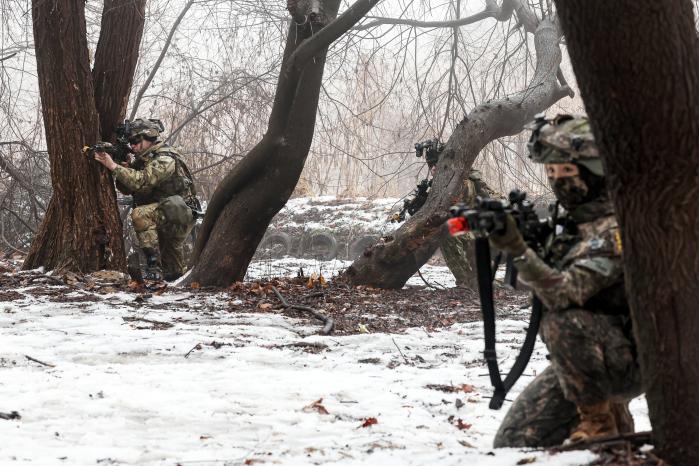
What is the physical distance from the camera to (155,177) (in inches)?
310

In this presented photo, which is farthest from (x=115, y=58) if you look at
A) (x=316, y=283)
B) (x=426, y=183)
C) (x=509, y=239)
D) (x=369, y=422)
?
(x=509, y=239)

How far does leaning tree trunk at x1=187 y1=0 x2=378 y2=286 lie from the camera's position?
290 inches

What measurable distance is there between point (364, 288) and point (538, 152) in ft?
17.2

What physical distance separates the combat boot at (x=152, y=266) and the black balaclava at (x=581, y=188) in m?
6.17

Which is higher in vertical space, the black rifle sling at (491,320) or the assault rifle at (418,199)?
the assault rifle at (418,199)

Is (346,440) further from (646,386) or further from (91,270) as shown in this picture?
(91,270)

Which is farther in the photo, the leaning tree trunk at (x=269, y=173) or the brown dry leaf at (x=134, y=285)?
the leaning tree trunk at (x=269, y=173)

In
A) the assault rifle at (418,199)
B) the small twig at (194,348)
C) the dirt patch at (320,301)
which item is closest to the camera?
the small twig at (194,348)

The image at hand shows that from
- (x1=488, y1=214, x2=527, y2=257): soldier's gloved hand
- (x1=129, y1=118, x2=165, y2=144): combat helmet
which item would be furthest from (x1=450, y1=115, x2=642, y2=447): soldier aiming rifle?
(x1=129, y1=118, x2=165, y2=144): combat helmet

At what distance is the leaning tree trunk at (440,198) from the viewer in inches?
307

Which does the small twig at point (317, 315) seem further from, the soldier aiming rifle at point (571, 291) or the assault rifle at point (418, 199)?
the soldier aiming rifle at point (571, 291)

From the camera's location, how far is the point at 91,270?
24.4 feet

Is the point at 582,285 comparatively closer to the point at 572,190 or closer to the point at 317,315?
the point at 572,190

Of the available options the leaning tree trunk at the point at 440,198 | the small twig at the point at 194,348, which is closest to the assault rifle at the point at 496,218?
the small twig at the point at 194,348
